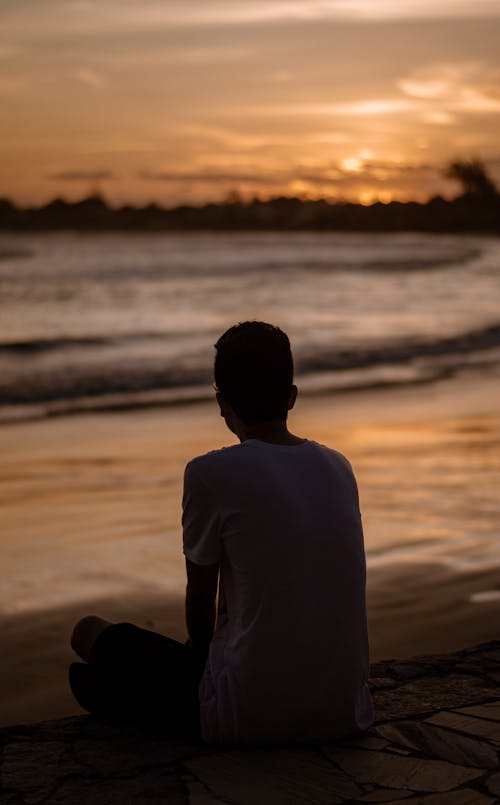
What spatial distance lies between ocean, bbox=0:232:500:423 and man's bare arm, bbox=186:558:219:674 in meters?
8.03

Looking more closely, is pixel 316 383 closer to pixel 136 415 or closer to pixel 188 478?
pixel 136 415

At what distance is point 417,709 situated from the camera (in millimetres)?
3363

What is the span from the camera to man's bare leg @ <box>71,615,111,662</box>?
3227mm

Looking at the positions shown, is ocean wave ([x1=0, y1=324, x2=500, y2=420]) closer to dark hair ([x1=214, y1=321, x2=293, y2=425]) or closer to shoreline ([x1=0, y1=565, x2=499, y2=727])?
shoreline ([x1=0, y1=565, x2=499, y2=727])

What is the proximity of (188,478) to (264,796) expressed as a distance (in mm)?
828


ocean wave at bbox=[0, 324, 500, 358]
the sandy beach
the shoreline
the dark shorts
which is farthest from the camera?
ocean wave at bbox=[0, 324, 500, 358]

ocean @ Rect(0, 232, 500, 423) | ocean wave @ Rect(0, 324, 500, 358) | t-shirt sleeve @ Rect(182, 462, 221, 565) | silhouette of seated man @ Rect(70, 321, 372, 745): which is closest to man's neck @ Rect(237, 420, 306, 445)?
silhouette of seated man @ Rect(70, 321, 372, 745)

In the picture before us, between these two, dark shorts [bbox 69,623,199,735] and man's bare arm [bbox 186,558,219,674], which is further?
dark shorts [bbox 69,623,199,735]

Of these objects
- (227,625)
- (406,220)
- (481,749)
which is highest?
(406,220)

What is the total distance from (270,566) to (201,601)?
23cm

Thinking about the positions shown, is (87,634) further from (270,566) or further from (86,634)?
(270,566)

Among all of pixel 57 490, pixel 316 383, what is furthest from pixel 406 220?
pixel 57 490

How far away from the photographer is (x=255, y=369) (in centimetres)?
279

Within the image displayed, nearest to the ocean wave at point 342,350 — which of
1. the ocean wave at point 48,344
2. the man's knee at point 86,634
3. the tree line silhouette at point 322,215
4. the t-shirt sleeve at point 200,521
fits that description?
the ocean wave at point 48,344
